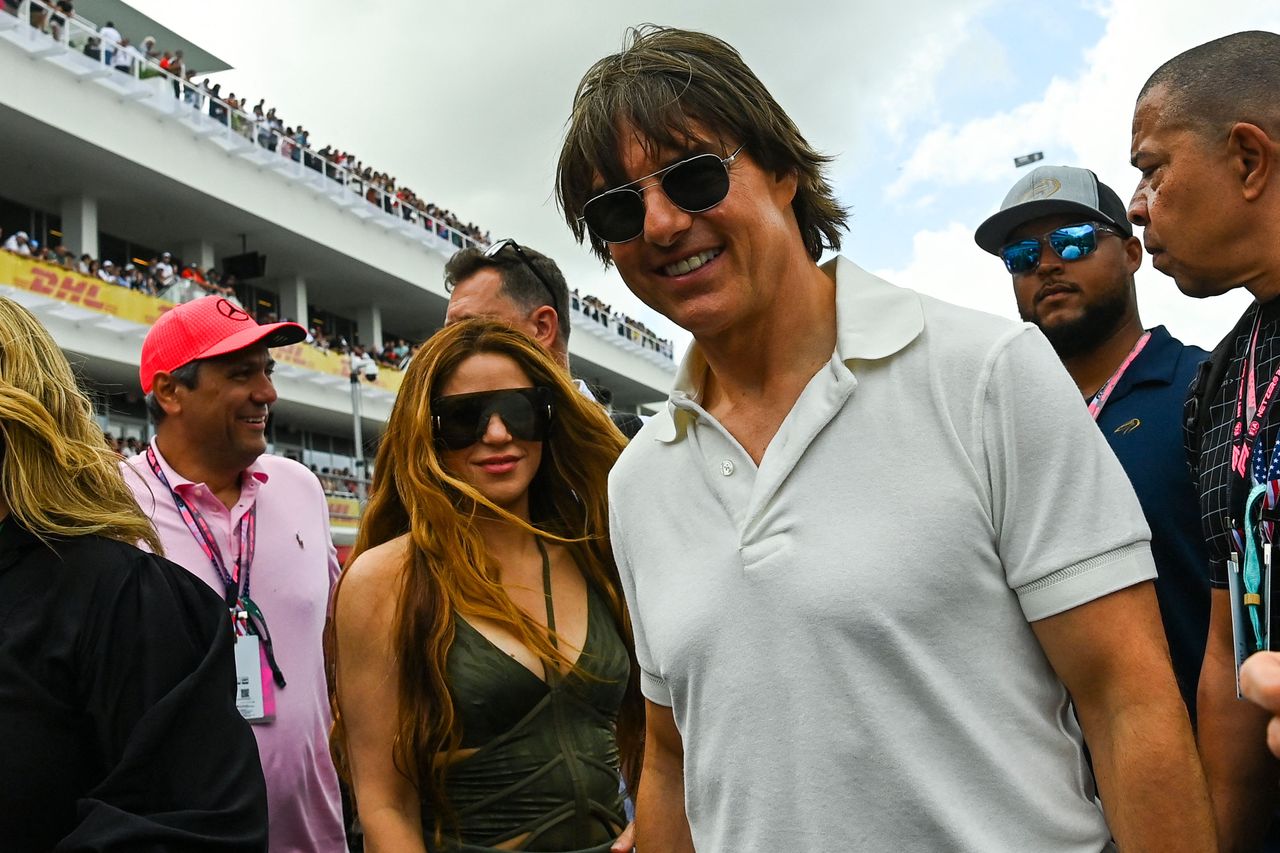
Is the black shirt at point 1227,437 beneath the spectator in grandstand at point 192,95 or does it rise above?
beneath

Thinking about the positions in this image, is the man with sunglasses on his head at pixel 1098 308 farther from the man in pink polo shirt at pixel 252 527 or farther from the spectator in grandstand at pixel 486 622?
the man in pink polo shirt at pixel 252 527

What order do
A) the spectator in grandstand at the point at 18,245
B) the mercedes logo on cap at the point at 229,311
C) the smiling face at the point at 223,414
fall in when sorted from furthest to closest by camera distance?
the spectator in grandstand at the point at 18,245, the mercedes logo on cap at the point at 229,311, the smiling face at the point at 223,414

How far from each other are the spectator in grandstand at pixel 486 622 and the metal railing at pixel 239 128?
→ 20481 mm

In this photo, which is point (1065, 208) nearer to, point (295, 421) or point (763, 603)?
point (763, 603)

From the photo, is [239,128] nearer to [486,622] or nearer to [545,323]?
[545,323]

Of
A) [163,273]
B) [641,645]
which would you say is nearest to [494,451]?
[641,645]

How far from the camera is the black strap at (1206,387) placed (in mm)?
1973

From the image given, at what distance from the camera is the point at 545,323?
14.2 feet

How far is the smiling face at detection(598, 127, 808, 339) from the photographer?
1.74m

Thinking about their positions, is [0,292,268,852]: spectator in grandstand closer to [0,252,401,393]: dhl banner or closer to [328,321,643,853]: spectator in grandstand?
[328,321,643,853]: spectator in grandstand

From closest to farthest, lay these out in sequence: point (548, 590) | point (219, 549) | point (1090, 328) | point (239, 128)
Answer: point (548, 590) → point (1090, 328) → point (219, 549) → point (239, 128)

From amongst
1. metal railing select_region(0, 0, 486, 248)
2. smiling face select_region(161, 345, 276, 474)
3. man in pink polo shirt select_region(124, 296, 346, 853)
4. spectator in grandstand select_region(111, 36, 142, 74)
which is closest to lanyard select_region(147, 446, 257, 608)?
man in pink polo shirt select_region(124, 296, 346, 853)

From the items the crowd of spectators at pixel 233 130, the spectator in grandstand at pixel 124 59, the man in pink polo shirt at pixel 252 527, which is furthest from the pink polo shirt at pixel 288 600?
the spectator in grandstand at pixel 124 59

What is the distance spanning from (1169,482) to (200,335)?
3282mm
